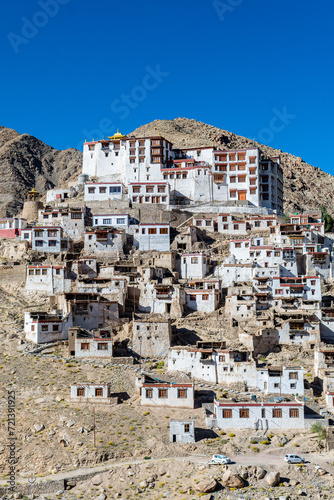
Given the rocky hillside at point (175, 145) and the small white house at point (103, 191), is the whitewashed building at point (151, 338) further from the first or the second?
the rocky hillside at point (175, 145)

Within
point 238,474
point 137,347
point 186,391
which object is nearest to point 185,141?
point 137,347

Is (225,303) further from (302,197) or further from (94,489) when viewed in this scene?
(302,197)

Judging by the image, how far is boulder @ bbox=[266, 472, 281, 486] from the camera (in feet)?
120

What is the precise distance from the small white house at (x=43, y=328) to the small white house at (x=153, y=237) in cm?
1846

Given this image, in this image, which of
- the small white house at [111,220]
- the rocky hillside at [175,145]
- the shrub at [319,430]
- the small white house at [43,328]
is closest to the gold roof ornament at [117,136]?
the rocky hillside at [175,145]

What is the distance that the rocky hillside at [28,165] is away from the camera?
136375mm

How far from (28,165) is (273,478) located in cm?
12759

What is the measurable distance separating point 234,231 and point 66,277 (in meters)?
21.6

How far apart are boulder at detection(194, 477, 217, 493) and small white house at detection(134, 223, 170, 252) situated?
3586 centimetres

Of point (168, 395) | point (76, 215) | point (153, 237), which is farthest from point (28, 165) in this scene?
point (168, 395)

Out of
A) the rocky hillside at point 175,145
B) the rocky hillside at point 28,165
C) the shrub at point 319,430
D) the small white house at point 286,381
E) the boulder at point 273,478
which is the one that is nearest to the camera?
the boulder at point 273,478

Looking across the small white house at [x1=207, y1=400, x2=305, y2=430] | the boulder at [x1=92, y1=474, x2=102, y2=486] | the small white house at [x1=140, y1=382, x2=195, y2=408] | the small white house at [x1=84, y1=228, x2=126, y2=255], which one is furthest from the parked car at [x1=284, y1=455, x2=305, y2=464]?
the small white house at [x1=84, y1=228, x2=126, y2=255]

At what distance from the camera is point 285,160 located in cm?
12731

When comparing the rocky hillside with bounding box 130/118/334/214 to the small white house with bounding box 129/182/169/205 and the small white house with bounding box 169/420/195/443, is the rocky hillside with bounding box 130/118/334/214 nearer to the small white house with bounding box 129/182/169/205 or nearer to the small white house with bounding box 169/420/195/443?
the small white house with bounding box 129/182/169/205
